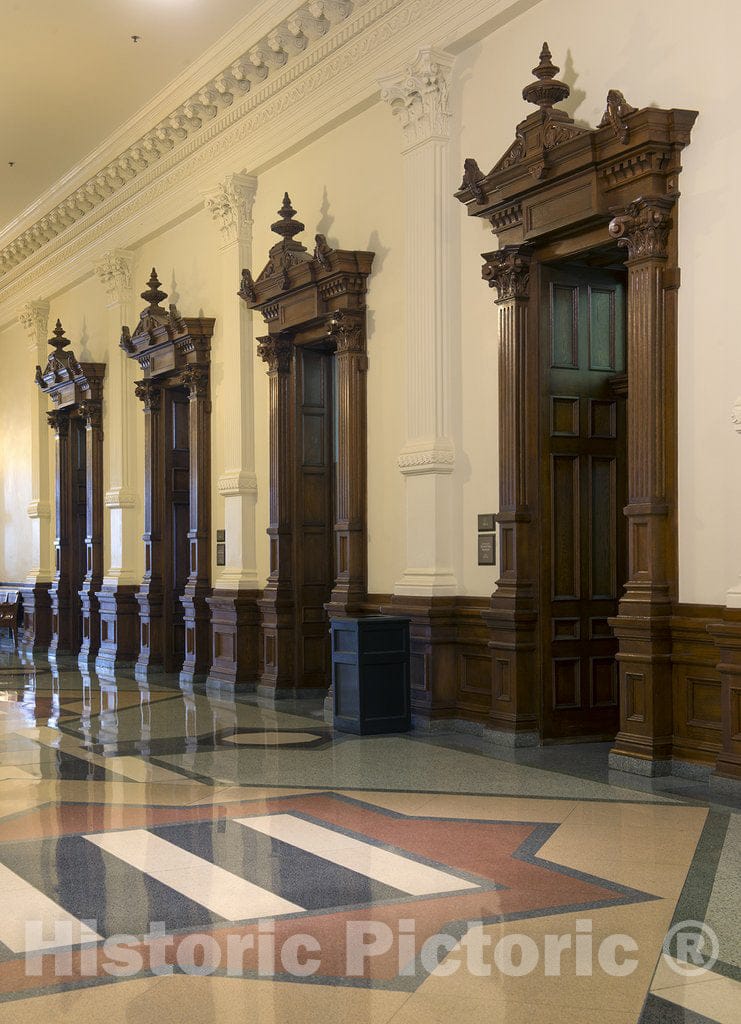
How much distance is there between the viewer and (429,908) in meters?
4.79

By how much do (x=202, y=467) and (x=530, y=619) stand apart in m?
6.55

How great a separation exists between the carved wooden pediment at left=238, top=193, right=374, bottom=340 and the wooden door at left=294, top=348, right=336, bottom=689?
0.59m

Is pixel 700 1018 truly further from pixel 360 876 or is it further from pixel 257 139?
pixel 257 139

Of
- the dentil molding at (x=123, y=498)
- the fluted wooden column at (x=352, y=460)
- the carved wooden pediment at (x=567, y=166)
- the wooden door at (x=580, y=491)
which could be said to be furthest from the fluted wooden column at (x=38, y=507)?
the wooden door at (x=580, y=491)

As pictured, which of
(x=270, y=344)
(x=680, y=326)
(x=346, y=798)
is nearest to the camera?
(x=346, y=798)

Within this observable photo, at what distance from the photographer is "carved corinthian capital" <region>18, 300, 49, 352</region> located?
20250 mm

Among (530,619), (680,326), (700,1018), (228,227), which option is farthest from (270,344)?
(700,1018)

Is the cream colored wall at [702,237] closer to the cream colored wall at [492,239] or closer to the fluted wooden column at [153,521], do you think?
the cream colored wall at [492,239]

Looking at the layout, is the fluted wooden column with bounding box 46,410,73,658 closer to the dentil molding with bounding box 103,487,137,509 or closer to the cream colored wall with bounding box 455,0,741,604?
the dentil molding with bounding box 103,487,137,509

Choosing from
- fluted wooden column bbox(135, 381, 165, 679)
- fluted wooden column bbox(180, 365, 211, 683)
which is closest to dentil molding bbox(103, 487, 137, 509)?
fluted wooden column bbox(135, 381, 165, 679)

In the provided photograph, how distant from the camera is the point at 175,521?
52.5 ft

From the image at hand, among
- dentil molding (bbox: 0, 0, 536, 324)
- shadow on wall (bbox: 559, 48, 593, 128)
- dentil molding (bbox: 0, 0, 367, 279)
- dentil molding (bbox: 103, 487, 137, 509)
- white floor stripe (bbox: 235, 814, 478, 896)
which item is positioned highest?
dentil molding (bbox: 0, 0, 367, 279)

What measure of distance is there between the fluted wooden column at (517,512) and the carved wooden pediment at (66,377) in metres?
10.0

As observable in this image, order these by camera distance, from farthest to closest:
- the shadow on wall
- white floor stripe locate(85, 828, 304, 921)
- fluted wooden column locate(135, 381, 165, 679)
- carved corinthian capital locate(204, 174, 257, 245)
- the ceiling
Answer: fluted wooden column locate(135, 381, 165, 679) → carved corinthian capital locate(204, 174, 257, 245) → the ceiling → the shadow on wall → white floor stripe locate(85, 828, 304, 921)
